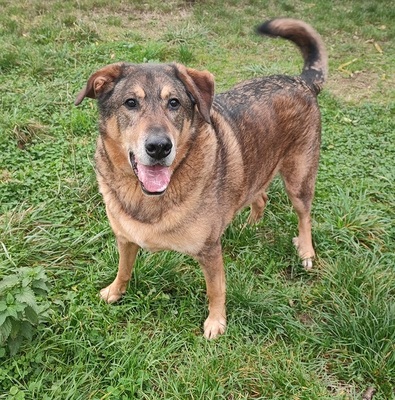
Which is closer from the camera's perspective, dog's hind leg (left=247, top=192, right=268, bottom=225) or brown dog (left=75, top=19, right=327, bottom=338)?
brown dog (left=75, top=19, right=327, bottom=338)

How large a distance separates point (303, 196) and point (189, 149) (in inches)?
52.6

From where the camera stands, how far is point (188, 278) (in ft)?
11.0

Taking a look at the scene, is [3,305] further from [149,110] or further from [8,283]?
[149,110]

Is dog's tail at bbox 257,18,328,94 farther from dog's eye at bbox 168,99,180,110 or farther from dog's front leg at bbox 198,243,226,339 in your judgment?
dog's front leg at bbox 198,243,226,339

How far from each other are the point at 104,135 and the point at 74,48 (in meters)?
4.56

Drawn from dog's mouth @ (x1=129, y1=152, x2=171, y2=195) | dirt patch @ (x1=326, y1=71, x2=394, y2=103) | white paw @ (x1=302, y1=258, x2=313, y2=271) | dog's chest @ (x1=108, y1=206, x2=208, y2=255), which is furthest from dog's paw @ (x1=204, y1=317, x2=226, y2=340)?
dirt patch @ (x1=326, y1=71, x2=394, y2=103)

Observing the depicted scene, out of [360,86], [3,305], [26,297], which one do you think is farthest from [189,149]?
[360,86]

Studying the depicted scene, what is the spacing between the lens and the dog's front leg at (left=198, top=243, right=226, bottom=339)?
2827 mm

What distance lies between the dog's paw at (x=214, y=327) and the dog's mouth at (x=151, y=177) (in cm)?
107

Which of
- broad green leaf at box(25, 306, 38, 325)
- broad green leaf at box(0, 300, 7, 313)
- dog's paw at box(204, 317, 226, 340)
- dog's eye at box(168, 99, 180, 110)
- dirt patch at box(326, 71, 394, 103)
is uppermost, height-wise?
dog's eye at box(168, 99, 180, 110)

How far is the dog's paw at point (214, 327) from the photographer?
2.99m

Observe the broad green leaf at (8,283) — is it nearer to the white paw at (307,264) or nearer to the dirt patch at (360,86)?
the white paw at (307,264)

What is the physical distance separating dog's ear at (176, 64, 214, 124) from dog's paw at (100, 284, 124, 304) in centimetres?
139

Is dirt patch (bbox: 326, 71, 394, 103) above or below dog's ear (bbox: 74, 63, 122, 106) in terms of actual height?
below
